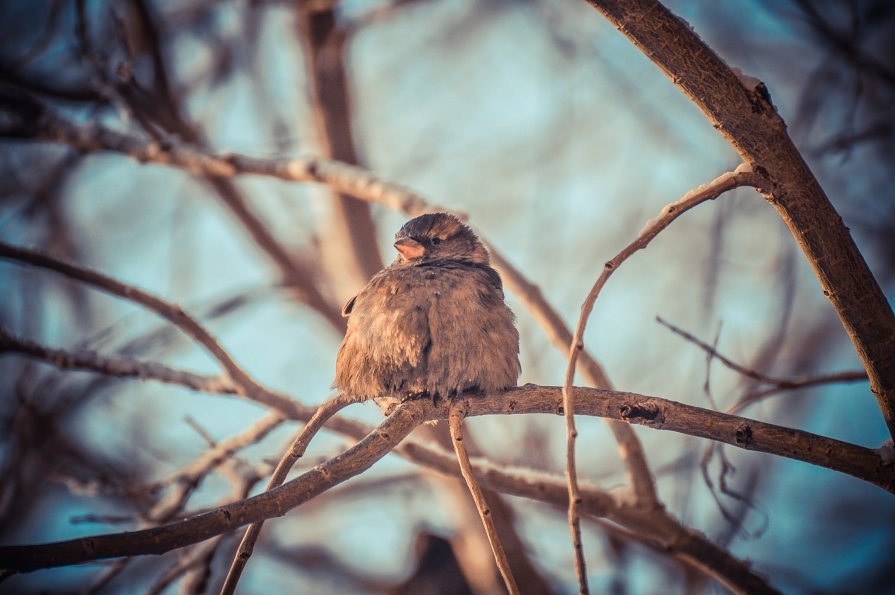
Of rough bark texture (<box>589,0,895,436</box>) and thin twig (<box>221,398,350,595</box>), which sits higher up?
rough bark texture (<box>589,0,895,436</box>)

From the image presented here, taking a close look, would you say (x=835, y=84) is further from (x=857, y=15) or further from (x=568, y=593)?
(x=568, y=593)

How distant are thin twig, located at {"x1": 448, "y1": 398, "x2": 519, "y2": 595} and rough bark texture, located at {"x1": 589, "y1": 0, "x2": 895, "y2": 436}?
1.14m

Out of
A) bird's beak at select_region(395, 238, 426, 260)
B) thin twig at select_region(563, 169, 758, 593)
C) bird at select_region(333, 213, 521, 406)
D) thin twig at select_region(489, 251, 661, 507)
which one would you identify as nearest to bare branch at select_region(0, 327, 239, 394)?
bird at select_region(333, 213, 521, 406)

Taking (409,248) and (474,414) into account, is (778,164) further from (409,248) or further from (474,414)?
(409,248)

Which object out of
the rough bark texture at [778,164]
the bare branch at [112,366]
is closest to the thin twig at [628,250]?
the rough bark texture at [778,164]

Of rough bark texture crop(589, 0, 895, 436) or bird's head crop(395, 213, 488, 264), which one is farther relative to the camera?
bird's head crop(395, 213, 488, 264)

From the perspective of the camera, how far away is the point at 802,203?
2.00 meters

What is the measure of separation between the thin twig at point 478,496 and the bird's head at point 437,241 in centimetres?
88

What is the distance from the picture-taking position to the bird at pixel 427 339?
8.55ft

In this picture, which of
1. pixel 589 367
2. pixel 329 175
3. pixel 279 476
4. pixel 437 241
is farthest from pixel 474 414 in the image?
pixel 329 175

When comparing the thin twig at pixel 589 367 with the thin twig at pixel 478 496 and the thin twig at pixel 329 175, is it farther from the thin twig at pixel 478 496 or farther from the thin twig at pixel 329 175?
the thin twig at pixel 478 496

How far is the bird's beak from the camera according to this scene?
126 inches

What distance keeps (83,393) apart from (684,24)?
473cm

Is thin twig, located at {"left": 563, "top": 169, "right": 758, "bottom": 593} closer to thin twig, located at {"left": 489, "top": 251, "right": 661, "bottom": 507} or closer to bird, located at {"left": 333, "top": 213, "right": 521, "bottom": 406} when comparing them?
bird, located at {"left": 333, "top": 213, "right": 521, "bottom": 406}
